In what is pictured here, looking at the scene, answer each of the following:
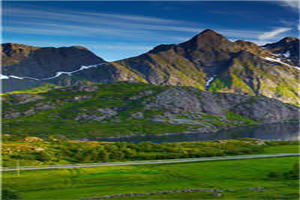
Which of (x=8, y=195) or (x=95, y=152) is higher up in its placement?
(x=8, y=195)

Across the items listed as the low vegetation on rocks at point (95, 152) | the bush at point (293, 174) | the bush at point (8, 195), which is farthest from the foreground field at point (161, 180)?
the low vegetation on rocks at point (95, 152)

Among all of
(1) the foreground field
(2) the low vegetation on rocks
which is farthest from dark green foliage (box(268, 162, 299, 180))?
(2) the low vegetation on rocks

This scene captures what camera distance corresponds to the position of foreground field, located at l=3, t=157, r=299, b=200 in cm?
6506

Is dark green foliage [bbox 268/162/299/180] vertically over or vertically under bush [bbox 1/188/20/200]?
under

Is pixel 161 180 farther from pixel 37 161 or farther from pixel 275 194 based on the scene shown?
pixel 37 161

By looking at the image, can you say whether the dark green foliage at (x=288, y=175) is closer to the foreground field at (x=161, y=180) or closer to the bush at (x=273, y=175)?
the bush at (x=273, y=175)

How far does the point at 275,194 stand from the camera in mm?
62812

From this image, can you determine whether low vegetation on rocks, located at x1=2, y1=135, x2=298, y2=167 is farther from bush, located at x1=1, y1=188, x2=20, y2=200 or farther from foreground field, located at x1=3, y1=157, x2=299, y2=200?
bush, located at x1=1, y1=188, x2=20, y2=200

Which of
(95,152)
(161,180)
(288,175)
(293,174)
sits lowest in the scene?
(161,180)

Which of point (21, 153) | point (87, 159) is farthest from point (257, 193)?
point (21, 153)

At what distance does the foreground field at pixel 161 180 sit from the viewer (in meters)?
65.1

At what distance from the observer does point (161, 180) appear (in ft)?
261

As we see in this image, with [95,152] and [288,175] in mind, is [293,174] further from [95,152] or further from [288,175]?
[95,152]

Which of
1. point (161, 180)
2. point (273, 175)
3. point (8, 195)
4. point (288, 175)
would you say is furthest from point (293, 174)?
point (8, 195)
